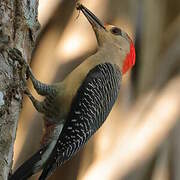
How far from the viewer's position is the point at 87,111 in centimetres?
312

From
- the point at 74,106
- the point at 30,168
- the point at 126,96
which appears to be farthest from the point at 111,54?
→ the point at 126,96

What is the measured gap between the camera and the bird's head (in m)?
3.57

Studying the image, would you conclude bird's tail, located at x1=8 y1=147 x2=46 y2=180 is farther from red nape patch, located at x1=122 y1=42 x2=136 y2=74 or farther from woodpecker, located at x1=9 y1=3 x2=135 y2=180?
red nape patch, located at x1=122 y1=42 x2=136 y2=74

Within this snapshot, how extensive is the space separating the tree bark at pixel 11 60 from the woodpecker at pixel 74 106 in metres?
0.09

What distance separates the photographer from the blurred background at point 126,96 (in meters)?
4.24

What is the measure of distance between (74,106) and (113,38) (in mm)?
643

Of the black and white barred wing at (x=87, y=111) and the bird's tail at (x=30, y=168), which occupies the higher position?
the black and white barred wing at (x=87, y=111)

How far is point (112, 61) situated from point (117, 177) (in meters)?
0.93

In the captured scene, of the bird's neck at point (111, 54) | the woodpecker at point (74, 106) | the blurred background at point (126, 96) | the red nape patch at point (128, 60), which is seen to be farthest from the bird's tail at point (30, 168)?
the blurred background at point (126, 96)

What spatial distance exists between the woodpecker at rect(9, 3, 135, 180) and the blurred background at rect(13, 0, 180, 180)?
837mm

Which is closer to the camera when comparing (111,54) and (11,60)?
(11,60)

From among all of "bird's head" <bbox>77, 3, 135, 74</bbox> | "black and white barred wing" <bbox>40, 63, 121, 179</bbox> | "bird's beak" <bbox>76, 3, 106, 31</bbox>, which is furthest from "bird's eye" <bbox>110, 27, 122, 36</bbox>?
"black and white barred wing" <bbox>40, 63, 121, 179</bbox>

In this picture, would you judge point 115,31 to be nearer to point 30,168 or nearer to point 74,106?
point 74,106

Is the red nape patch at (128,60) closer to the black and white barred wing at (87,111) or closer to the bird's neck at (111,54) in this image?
the bird's neck at (111,54)
